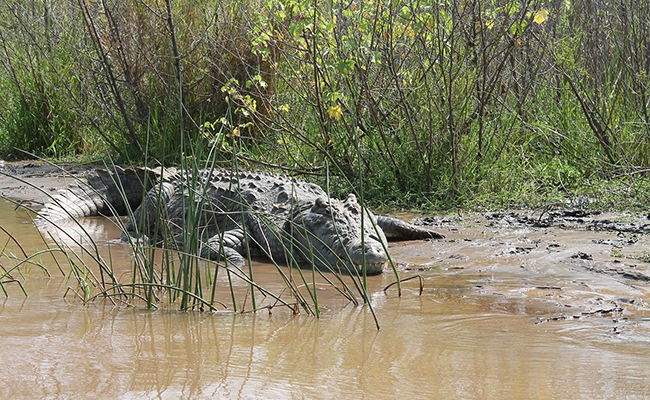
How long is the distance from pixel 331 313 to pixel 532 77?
14.7ft

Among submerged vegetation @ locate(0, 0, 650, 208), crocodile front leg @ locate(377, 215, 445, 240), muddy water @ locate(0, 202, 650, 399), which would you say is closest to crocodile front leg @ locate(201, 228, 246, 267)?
submerged vegetation @ locate(0, 0, 650, 208)

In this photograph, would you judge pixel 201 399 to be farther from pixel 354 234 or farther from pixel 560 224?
pixel 560 224

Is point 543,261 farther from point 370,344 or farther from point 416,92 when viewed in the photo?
point 416,92

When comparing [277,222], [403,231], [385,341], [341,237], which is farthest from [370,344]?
[403,231]

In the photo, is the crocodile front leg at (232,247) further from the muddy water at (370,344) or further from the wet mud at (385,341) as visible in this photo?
the muddy water at (370,344)

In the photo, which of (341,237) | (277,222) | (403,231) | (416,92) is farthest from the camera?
(416,92)

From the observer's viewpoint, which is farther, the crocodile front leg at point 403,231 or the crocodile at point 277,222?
the crocodile front leg at point 403,231

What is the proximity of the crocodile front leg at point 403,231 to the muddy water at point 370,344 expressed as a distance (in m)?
1.15

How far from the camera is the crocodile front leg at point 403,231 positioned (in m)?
4.65

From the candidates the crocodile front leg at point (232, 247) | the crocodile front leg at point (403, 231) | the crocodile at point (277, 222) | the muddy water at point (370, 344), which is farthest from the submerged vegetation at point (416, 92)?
the muddy water at point (370, 344)

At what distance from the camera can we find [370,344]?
2.21m

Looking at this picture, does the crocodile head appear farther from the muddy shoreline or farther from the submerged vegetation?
the submerged vegetation

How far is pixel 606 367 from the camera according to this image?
76.5 inches

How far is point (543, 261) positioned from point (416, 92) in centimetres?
272
